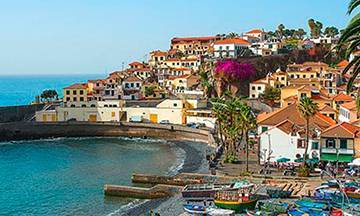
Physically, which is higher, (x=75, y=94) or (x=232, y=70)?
(x=232, y=70)

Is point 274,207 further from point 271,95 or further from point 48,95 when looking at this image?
point 48,95

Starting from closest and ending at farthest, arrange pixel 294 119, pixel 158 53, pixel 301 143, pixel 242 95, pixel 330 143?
pixel 330 143 < pixel 301 143 < pixel 294 119 < pixel 242 95 < pixel 158 53

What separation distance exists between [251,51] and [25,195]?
82279mm

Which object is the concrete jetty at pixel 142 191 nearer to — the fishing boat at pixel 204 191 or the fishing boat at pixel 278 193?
the fishing boat at pixel 204 191

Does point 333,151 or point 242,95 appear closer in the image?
point 333,151

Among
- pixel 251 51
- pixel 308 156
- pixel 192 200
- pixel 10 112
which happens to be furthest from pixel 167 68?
pixel 192 200

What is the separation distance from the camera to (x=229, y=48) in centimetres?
11700

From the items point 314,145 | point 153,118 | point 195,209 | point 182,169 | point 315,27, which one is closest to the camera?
point 195,209

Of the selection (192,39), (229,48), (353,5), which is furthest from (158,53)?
(353,5)

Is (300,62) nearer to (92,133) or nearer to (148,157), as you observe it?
(92,133)

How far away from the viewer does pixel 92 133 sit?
8775cm

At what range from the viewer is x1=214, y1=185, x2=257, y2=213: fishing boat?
3694 centimetres

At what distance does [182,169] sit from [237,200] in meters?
18.4

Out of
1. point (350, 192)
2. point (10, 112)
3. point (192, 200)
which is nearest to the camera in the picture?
point (350, 192)
